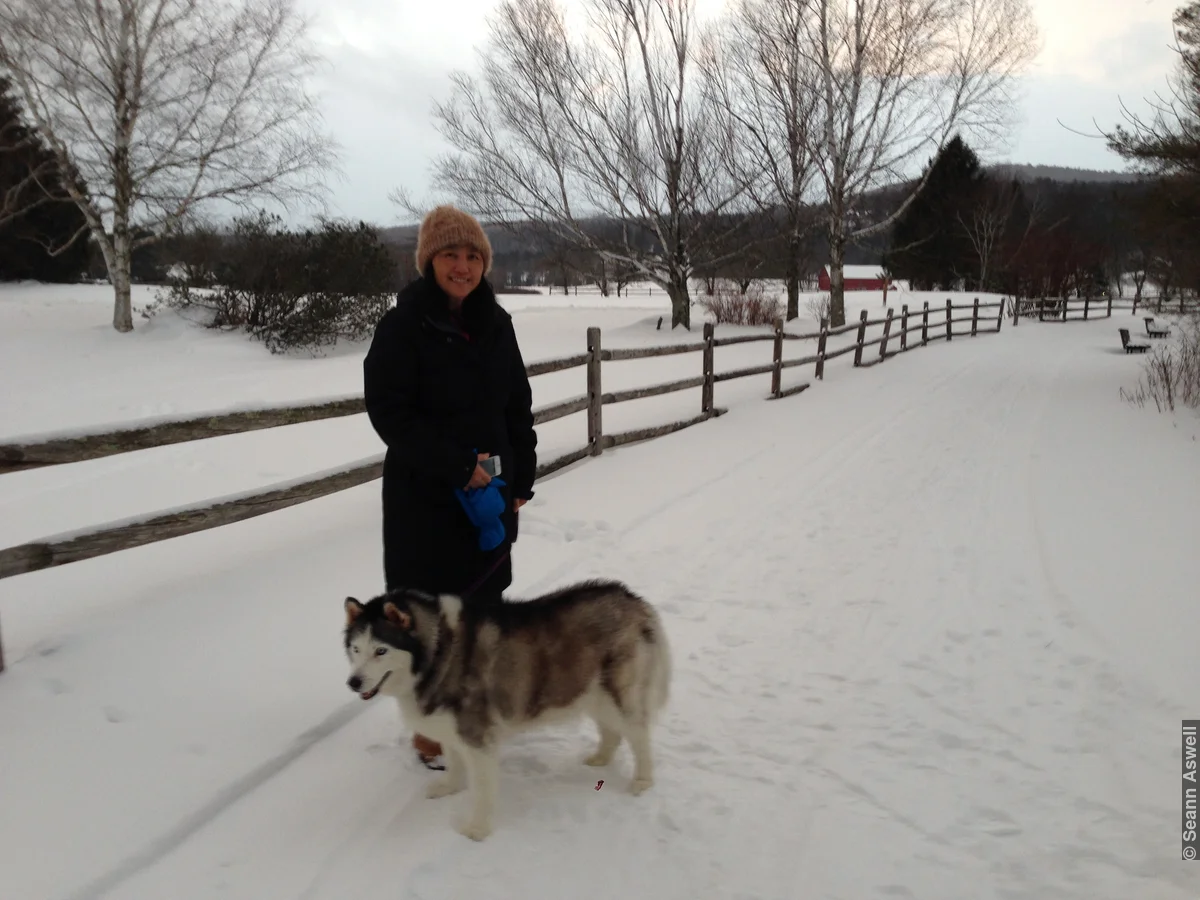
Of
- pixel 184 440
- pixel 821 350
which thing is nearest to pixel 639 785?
pixel 184 440

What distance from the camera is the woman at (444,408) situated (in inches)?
101

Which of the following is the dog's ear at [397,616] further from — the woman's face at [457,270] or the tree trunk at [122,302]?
the tree trunk at [122,302]

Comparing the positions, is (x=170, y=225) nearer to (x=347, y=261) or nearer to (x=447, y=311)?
(x=347, y=261)

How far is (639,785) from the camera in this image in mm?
2633

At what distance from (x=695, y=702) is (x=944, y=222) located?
4545 cm

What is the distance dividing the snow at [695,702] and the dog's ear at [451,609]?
703 mm

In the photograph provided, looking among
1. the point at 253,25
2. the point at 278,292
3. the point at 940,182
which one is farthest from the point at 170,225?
the point at 940,182

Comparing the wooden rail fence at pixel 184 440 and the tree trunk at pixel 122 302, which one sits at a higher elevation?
the tree trunk at pixel 122 302

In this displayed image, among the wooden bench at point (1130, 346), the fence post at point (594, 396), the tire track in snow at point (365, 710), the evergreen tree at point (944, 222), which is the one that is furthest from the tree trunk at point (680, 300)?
the evergreen tree at point (944, 222)

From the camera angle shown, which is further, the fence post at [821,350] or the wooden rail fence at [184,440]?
the fence post at [821,350]

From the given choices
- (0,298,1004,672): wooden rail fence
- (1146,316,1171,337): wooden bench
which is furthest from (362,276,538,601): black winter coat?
(1146,316,1171,337): wooden bench

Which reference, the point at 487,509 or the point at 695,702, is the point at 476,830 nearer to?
the point at 487,509

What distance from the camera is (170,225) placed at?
1723cm

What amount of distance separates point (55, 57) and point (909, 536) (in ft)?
64.3
